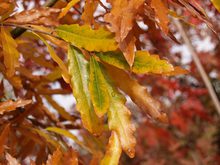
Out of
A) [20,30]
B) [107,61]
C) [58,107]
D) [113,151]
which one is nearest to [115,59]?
[107,61]

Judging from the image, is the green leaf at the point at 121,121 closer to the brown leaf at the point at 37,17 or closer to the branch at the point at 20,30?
the brown leaf at the point at 37,17

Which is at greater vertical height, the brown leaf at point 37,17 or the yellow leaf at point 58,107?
the brown leaf at point 37,17

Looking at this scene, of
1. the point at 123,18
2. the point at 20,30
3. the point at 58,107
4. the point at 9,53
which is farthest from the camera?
the point at 58,107

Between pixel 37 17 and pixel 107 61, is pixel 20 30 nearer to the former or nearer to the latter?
pixel 37 17

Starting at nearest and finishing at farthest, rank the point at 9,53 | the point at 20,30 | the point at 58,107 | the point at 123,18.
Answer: the point at 123,18 → the point at 9,53 → the point at 20,30 → the point at 58,107

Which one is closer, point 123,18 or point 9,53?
point 123,18

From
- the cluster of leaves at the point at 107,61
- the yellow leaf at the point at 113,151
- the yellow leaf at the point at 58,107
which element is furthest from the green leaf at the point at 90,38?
Result: the yellow leaf at the point at 58,107

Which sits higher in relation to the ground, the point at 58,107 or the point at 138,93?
the point at 138,93

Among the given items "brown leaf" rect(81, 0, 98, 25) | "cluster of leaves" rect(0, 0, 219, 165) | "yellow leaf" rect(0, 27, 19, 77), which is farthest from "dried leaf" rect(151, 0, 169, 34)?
"yellow leaf" rect(0, 27, 19, 77)
